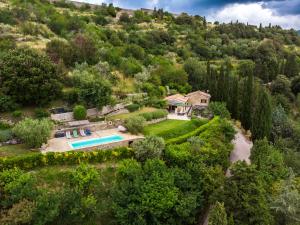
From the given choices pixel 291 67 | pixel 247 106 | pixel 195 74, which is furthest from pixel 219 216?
pixel 291 67

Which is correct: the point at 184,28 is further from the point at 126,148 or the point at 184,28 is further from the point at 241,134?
the point at 126,148

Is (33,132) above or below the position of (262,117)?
above

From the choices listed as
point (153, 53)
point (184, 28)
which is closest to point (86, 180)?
point (153, 53)

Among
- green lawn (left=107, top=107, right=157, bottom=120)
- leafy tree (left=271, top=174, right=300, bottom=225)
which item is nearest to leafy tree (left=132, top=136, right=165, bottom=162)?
green lawn (left=107, top=107, right=157, bottom=120)

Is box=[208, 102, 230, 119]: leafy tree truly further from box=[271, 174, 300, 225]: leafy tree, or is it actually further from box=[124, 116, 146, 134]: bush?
box=[271, 174, 300, 225]: leafy tree

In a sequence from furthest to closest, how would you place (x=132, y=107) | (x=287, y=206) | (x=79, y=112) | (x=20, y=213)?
(x=132, y=107)
(x=79, y=112)
(x=287, y=206)
(x=20, y=213)

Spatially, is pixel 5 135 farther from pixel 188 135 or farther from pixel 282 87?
pixel 282 87
